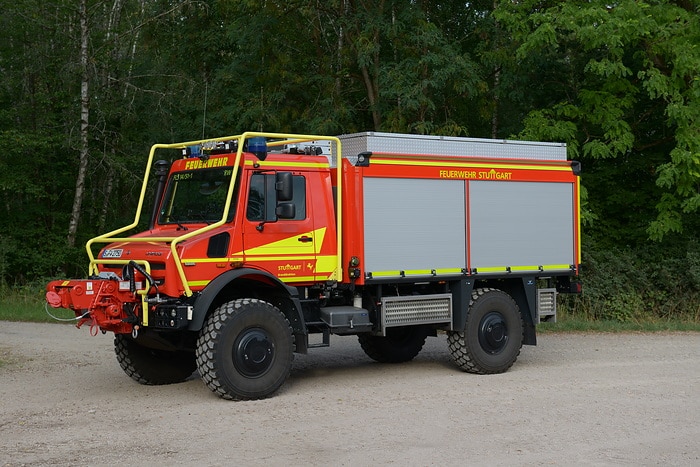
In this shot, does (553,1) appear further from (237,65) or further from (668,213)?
(237,65)

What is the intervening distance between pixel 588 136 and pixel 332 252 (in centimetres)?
1198

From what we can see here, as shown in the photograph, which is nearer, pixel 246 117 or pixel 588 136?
pixel 588 136

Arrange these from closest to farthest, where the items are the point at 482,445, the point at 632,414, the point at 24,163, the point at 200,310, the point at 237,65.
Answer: the point at 482,445
the point at 632,414
the point at 200,310
the point at 237,65
the point at 24,163

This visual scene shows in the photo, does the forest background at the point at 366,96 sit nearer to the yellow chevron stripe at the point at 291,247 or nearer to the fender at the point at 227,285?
the yellow chevron stripe at the point at 291,247

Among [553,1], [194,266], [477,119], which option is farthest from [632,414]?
[477,119]

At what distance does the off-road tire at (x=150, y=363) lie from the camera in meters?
11.8

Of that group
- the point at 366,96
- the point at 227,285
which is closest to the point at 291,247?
the point at 227,285

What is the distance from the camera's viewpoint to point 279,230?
1122 cm

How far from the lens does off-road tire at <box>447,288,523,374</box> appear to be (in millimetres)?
12633

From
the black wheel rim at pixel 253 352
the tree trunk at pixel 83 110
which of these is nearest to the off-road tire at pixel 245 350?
the black wheel rim at pixel 253 352

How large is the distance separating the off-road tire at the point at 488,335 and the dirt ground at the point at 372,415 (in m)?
0.26

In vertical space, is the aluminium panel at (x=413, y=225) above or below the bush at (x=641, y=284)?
Answer: above

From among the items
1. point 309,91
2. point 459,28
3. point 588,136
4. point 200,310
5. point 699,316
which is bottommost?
point 699,316

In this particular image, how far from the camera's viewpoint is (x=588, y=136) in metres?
22.0
